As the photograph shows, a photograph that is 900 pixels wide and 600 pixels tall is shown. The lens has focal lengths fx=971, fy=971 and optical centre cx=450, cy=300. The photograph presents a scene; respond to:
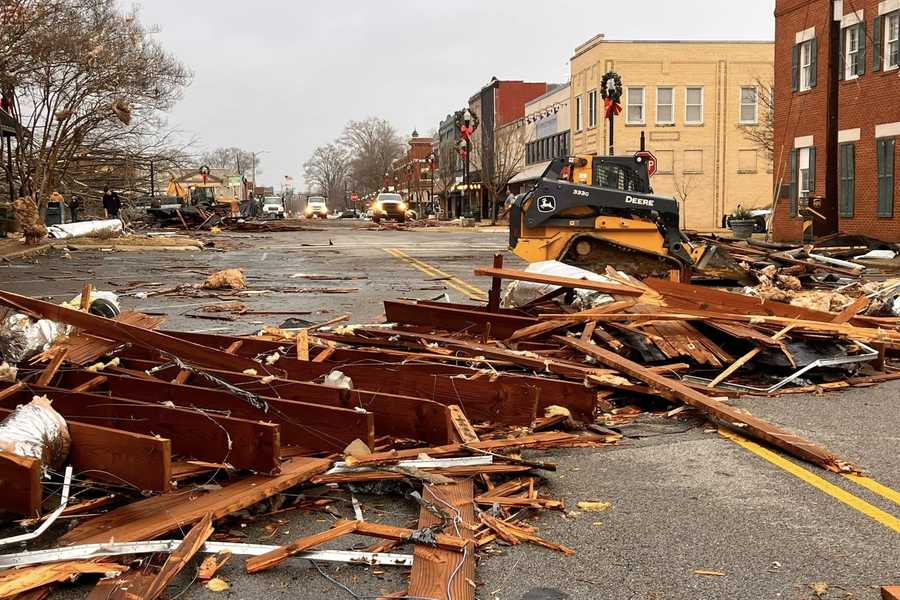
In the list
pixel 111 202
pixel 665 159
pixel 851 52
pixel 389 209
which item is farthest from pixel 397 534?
pixel 389 209

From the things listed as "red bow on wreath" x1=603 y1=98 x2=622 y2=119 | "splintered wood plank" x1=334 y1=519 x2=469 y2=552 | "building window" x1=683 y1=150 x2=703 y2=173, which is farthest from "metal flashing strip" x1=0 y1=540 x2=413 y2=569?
"building window" x1=683 y1=150 x2=703 y2=173

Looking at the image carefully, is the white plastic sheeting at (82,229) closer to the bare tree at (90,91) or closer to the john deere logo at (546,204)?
the bare tree at (90,91)

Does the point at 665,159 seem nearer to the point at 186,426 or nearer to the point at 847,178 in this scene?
the point at 847,178

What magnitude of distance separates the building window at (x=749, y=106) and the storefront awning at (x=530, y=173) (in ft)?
52.8

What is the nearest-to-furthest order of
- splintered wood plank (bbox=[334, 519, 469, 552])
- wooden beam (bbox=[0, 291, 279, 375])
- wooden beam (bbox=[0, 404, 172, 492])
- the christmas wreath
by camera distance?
splintered wood plank (bbox=[334, 519, 469, 552]), wooden beam (bbox=[0, 404, 172, 492]), wooden beam (bbox=[0, 291, 279, 375]), the christmas wreath

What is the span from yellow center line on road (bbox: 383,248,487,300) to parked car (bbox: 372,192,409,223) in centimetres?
3823

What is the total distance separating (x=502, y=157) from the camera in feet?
277

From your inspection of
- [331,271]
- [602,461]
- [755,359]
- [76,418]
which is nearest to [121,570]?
[76,418]

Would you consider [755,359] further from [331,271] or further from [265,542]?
[331,271]

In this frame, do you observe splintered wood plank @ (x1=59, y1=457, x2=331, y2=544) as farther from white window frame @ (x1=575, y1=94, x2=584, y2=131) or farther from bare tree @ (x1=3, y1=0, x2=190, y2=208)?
white window frame @ (x1=575, y1=94, x2=584, y2=131)

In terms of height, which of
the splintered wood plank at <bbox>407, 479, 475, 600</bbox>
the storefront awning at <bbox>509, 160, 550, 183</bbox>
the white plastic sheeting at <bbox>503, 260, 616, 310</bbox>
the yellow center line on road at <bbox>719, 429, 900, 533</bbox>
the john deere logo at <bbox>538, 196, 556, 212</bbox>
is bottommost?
the yellow center line on road at <bbox>719, 429, 900, 533</bbox>

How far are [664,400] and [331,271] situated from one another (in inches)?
624

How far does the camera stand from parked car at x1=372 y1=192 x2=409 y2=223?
230ft

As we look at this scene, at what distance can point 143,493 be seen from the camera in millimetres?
4938
